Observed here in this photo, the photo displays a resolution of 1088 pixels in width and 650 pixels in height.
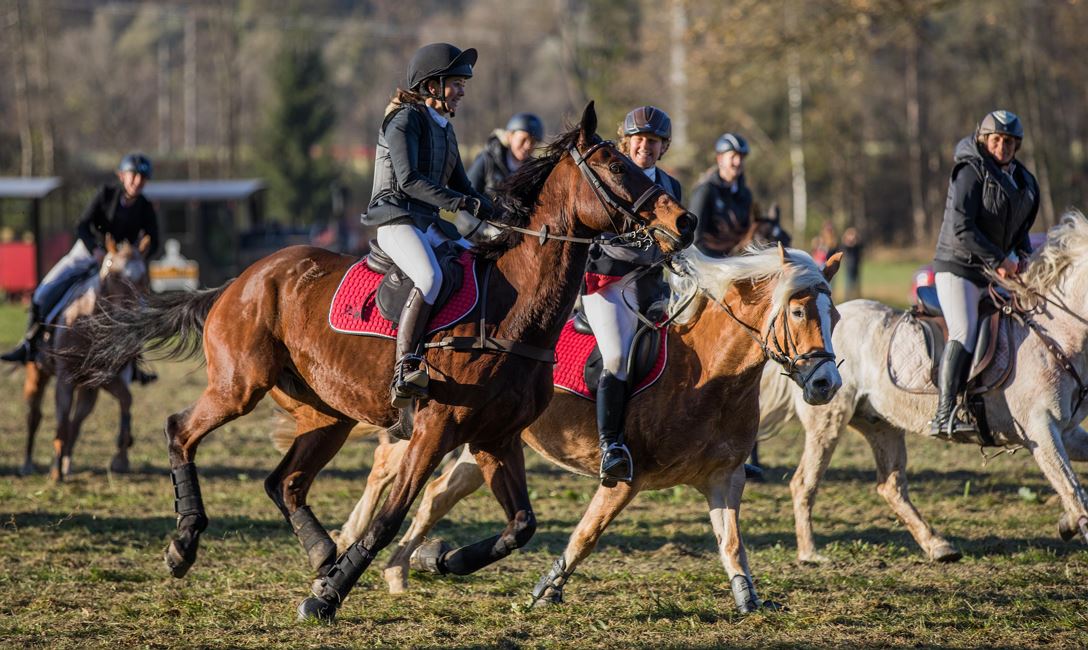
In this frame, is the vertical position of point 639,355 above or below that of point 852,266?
above

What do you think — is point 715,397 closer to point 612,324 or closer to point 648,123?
point 612,324

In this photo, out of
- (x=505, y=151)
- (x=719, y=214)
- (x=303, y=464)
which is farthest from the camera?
(x=719, y=214)

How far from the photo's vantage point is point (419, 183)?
19.3ft

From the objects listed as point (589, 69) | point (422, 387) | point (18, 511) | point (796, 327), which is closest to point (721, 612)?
point (796, 327)

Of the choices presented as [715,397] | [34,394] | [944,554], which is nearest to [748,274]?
[715,397]

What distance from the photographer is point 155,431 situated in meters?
13.4

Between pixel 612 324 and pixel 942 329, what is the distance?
2545 mm

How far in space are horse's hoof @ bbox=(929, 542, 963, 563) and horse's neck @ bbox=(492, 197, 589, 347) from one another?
3.14 metres

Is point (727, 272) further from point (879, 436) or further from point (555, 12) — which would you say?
point (555, 12)

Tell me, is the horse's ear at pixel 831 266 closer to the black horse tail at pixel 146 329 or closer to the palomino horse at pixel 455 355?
the palomino horse at pixel 455 355

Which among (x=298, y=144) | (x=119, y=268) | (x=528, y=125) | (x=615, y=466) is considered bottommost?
(x=615, y=466)

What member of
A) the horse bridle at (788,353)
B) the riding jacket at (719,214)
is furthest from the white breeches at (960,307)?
the riding jacket at (719,214)

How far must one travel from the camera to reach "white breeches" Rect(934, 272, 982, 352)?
7598 mm

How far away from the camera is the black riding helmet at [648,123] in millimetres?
7008
